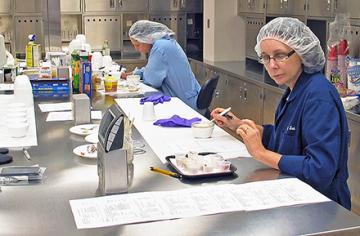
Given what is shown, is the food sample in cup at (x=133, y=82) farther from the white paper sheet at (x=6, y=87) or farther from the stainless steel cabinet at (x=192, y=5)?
the stainless steel cabinet at (x=192, y=5)

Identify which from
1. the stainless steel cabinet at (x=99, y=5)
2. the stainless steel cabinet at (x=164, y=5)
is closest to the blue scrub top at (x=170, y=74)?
the stainless steel cabinet at (x=99, y=5)

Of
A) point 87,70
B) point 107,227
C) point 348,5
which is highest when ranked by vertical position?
point 348,5

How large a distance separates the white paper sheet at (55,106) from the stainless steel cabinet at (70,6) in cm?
353

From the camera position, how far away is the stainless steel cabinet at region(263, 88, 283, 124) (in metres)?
4.61

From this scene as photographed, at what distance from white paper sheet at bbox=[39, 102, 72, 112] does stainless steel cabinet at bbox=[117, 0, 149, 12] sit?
3.66 metres

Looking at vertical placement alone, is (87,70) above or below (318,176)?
above

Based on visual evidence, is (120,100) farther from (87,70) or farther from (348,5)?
(348,5)

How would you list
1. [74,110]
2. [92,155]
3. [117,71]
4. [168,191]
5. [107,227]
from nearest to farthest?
[107,227], [168,191], [92,155], [74,110], [117,71]

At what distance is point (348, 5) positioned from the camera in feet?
13.3

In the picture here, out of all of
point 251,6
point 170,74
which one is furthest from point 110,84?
point 251,6

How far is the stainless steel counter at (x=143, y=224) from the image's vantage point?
56.1 inches

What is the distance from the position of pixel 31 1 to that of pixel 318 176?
5.40 metres

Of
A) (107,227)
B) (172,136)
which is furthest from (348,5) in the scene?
(107,227)

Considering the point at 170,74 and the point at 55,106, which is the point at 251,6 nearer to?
the point at 170,74
